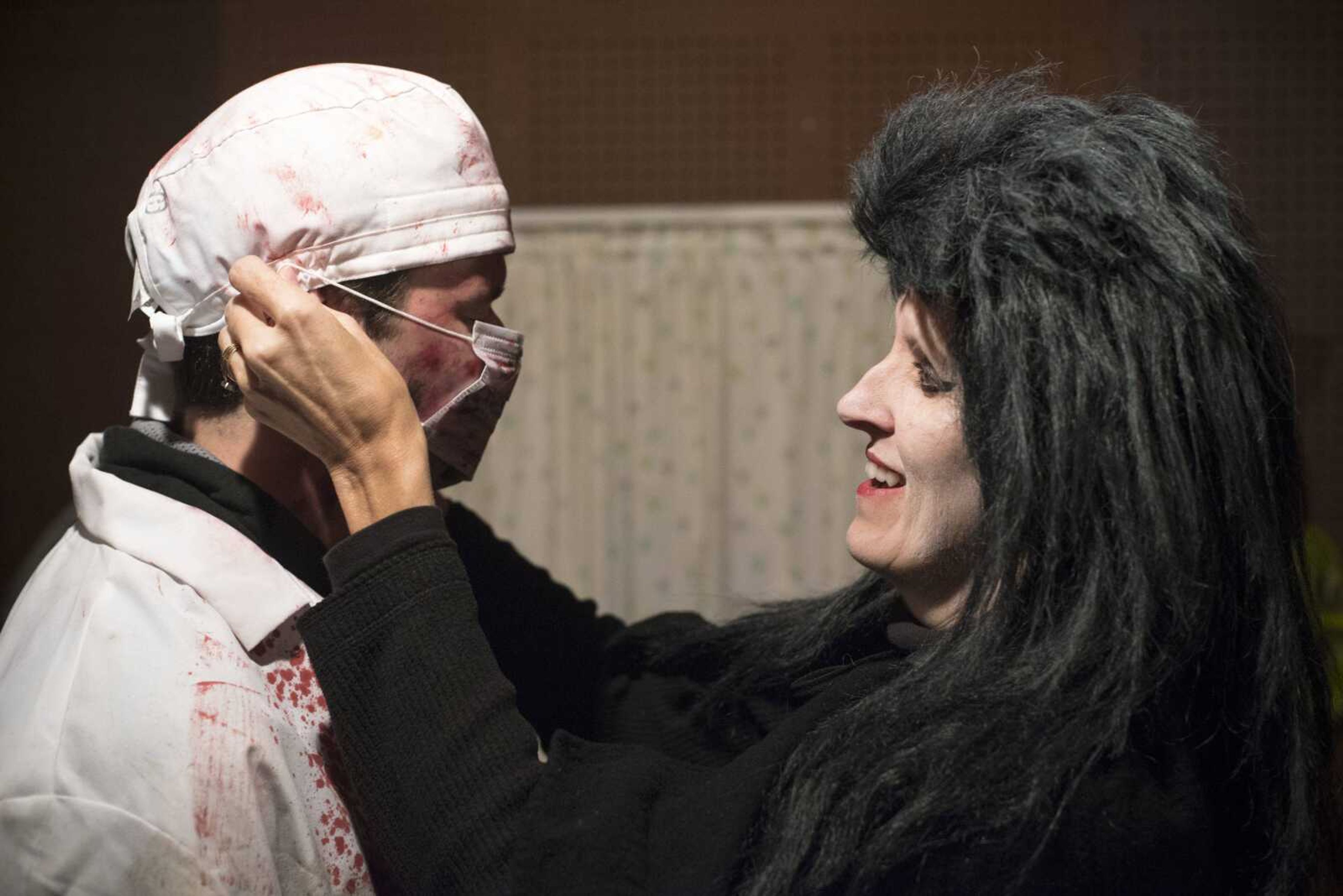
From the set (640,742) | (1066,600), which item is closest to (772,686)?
(640,742)

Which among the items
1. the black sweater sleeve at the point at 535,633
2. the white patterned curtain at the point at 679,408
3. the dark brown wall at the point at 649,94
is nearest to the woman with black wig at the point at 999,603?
the black sweater sleeve at the point at 535,633

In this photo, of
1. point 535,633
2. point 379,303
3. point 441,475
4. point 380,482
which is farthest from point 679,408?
point 380,482

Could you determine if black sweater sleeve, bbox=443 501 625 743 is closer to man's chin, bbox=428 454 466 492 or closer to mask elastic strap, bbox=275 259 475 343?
man's chin, bbox=428 454 466 492

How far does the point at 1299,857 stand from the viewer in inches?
46.3

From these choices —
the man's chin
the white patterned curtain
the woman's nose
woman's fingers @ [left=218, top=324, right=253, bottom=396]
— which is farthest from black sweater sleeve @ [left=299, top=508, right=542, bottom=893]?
the white patterned curtain

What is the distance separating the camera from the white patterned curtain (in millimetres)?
3713

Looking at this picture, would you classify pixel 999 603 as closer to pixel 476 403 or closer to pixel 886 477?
pixel 886 477

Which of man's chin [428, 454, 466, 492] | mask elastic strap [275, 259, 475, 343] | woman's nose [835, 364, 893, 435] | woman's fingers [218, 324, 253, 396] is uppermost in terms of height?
mask elastic strap [275, 259, 475, 343]

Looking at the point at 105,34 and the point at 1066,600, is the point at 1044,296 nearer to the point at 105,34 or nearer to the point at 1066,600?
the point at 1066,600

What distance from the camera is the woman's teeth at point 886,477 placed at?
1285 millimetres

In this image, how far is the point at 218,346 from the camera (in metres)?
1.31

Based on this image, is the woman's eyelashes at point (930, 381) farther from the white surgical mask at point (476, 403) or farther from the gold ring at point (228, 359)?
the gold ring at point (228, 359)

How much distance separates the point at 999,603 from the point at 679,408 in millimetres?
2634

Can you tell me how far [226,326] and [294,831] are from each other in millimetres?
492
